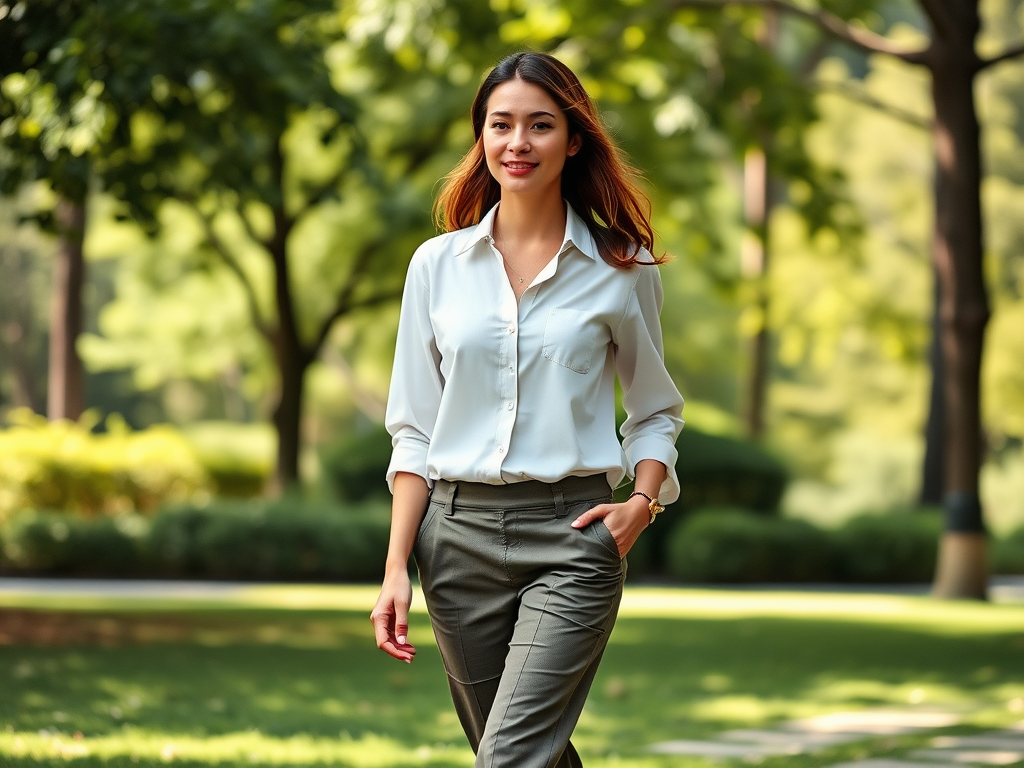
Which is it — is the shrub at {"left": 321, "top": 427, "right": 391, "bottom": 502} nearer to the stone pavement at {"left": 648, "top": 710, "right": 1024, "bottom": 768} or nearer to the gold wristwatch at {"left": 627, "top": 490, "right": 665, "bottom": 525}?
the stone pavement at {"left": 648, "top": 710, "right": 1024, "bottom": 768}

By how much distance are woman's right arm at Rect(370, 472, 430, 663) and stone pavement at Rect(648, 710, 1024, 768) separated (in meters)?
3.40

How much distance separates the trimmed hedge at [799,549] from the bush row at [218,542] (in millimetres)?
3729

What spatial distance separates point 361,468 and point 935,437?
26.7 feet

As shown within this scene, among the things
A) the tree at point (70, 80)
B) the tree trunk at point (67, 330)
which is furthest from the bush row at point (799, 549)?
the tree at point (70, 80)

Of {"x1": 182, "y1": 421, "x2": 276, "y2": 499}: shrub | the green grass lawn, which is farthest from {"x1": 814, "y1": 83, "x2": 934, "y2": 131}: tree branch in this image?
{"x1": 182, "y1": 421, "x2": 276, "y2": 499}: shrub

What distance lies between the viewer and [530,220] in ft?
12.0

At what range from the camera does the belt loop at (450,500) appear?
3449 millimetres

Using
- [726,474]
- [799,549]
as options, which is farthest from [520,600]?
[726,474]

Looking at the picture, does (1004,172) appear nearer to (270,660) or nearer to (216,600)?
(216,600)

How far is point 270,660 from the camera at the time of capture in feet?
32.3

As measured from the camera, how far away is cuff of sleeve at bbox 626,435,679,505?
3.62 metres

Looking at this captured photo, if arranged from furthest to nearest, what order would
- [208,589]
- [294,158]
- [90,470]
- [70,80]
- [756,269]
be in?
[756,269]
[294,158]
[90,470]
[208,589]
[70,80]

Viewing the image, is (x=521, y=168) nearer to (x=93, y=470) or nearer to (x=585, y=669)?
(x=585, y=669)

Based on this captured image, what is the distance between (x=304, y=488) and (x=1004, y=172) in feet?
78.9
